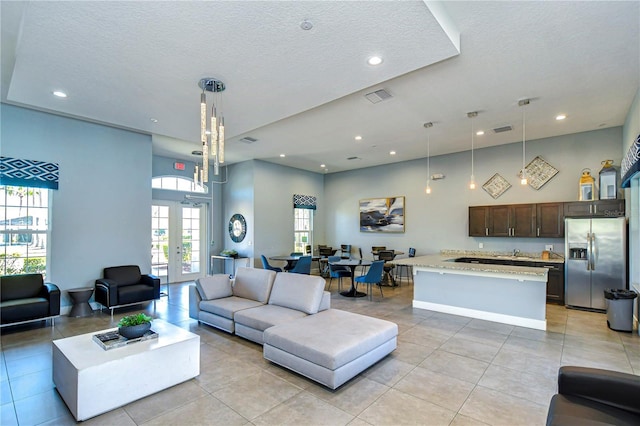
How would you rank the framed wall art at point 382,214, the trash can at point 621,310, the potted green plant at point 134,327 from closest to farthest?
the potted green plant at point 134,327 → the trash can at point 621,310 → the framed wall art at point 382,214

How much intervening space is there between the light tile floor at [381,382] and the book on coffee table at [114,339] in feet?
1.26

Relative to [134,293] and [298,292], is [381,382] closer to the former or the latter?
[298,292]

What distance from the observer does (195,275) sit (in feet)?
29.3

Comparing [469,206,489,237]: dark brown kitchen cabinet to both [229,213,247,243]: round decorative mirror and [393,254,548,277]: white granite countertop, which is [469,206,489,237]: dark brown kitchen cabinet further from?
[229,213,247,243]: round decorative mirror

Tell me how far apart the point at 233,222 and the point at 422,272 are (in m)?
5.69

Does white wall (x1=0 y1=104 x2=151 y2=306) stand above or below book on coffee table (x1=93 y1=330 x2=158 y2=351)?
above

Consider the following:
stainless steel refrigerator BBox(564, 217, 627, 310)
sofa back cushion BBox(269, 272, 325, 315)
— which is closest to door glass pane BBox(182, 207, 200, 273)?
sofa back cushion BBox(269, 272, 325, 315)

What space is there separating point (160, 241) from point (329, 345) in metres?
6.90

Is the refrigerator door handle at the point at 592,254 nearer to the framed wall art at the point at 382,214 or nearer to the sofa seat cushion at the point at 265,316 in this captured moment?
the framed wall art at the point at 382,214

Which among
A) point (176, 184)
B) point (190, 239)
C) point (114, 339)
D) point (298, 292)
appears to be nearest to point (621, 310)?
point (298, 292)

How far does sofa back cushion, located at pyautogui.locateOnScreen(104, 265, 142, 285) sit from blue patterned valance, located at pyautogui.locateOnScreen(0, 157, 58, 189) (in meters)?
1.72

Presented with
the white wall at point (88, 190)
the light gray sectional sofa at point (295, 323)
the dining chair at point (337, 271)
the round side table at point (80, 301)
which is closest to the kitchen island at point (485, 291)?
the dining chair at point (337, 271)

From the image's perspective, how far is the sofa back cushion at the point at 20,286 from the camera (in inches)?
181

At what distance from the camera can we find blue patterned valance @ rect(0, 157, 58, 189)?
15.6 ft
